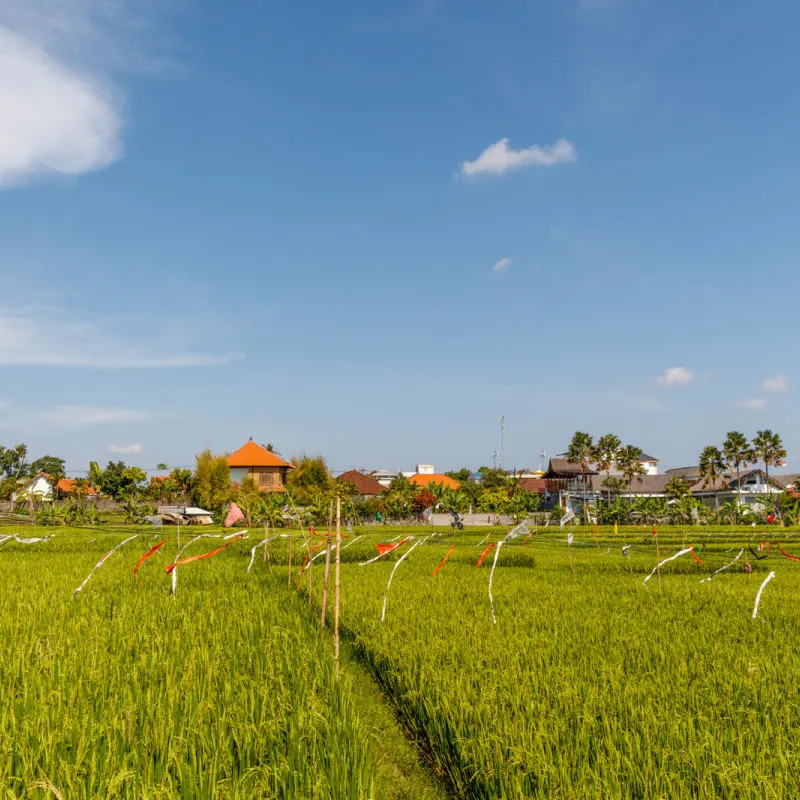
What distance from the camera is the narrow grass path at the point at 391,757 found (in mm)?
3555

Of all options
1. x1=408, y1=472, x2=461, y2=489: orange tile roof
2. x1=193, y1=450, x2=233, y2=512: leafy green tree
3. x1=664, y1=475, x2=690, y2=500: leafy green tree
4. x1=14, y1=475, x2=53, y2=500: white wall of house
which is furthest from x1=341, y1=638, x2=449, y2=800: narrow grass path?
x1=408, y1=472, x2=461, y2=489: orange tile roof

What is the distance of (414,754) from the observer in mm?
4090

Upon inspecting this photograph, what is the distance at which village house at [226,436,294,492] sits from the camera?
58.0m

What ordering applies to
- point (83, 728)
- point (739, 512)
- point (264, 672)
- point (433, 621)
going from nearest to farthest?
point (83, 728)
point (264, 672)
point (433, 621)
point (739, 512)

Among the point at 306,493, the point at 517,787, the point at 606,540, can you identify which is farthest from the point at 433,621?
the point at 306,493

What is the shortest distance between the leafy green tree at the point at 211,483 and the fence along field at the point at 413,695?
39087 mm

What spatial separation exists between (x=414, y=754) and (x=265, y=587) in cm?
619

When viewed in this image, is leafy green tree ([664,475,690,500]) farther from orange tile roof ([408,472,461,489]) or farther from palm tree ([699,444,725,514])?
orange tile roof ([408,472,461,489])

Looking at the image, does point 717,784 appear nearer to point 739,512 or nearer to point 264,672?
point 264,672

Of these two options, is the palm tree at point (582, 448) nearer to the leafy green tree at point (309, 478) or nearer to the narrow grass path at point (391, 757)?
the leafy green tree at point (309, 478)

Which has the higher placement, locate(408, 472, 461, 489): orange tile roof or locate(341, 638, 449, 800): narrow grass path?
locate(408, 472, 461, 489): orange tile roof

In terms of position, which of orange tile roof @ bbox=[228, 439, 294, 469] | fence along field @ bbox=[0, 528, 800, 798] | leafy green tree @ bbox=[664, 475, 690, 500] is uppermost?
orange tile roof @ bbox=[228, 439, 294, 469]

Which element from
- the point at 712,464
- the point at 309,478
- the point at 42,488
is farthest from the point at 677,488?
the point at 42,488

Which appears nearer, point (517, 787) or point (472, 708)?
point (517, 787)
